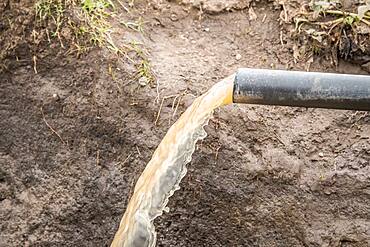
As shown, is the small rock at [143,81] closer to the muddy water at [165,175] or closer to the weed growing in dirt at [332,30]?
the muddy water at [165,175]

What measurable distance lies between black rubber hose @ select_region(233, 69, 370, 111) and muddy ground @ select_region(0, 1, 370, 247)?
820 mm

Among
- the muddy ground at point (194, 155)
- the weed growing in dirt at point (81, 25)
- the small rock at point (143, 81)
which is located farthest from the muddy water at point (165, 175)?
the weed growing in dirt at point (81, 25)

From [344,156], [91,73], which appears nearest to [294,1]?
[344,156]

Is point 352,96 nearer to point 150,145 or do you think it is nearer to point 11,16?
point 150,145

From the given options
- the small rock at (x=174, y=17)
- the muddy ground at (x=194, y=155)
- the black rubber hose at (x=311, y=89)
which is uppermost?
the black rubber hose at (x=311, y=89)

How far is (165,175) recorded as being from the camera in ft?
6.76

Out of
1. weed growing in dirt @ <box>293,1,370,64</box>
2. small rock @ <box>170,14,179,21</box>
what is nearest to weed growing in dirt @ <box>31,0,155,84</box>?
small rock @ <box>170,14,179,21</box>

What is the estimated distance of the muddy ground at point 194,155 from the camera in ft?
7.36

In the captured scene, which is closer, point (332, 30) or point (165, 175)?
point (165, 175)

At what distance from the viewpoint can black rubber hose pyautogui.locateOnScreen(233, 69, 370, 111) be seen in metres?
1.43

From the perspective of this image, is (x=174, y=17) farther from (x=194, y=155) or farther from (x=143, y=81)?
(x=194, y=155)

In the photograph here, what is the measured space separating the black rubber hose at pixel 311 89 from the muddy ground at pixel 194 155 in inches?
32.3

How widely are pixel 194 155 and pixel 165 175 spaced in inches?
9.6

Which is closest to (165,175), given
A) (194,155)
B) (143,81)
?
(194,155)
